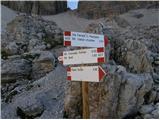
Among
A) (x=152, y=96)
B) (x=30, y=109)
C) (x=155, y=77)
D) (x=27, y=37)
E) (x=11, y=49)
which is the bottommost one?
(x=30, y=109)

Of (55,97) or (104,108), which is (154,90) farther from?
(55,97)

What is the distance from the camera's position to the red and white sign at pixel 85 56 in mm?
7547

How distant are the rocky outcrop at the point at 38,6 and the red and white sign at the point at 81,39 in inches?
3187

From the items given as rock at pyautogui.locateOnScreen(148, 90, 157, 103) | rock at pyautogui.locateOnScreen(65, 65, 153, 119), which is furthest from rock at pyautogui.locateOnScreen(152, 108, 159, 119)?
rock at pyautogui.locateOnScreen(148, 90, 157, 103)

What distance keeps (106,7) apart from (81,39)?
83.1 meters

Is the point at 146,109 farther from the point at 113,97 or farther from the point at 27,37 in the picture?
the point at 27,37

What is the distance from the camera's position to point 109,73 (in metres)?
10.5

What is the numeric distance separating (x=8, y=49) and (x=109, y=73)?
13531 millimetres

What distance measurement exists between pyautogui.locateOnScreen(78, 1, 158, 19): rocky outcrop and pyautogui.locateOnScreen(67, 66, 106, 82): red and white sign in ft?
263

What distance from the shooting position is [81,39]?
7.91 meters

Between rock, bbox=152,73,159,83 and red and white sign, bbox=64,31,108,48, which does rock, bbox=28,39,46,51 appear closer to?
rock, bbox=152,73,159,83

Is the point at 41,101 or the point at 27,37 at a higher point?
the point at 27,37

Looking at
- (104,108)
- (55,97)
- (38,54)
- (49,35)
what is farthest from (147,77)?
(49,35)

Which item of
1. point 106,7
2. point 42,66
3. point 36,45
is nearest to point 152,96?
point 42,66
